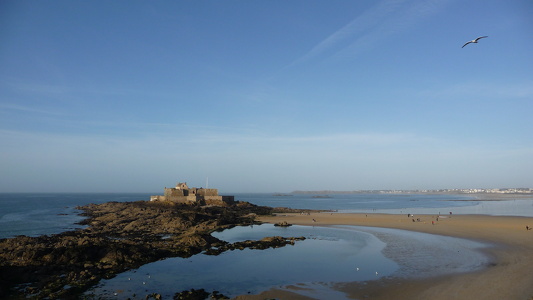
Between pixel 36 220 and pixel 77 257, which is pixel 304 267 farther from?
pixel 36 220

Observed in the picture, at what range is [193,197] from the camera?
59.7 m

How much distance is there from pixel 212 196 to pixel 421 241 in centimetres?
4238

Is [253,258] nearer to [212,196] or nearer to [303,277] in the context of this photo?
[303,277]

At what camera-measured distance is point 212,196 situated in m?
63.7

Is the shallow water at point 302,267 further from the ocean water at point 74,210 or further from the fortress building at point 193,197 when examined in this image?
the fortress building at point 193,197

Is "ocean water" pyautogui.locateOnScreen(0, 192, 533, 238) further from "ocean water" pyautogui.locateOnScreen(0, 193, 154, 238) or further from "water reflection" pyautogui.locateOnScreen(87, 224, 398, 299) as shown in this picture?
Answer: "water reflection" pyautogui.locateOnScreen(87, 224, 398, 299)

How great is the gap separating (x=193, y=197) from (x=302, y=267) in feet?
141

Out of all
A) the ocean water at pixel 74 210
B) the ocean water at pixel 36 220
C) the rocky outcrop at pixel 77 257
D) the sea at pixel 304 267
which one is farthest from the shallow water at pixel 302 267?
the ocean water at pixel 74 210

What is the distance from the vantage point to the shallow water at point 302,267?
51.3 ft

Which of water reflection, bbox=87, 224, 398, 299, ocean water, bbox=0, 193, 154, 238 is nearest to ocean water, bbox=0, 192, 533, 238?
ocean water, bbox=0, 193, 154, 238

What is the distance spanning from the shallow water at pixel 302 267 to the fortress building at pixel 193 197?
114 ft

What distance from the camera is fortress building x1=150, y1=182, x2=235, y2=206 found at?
60000mm

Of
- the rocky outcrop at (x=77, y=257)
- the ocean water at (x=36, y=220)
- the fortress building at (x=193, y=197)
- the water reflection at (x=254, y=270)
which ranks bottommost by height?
the water reflection at (x=254, y=270)

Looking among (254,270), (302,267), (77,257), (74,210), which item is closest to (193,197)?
(74,210)
